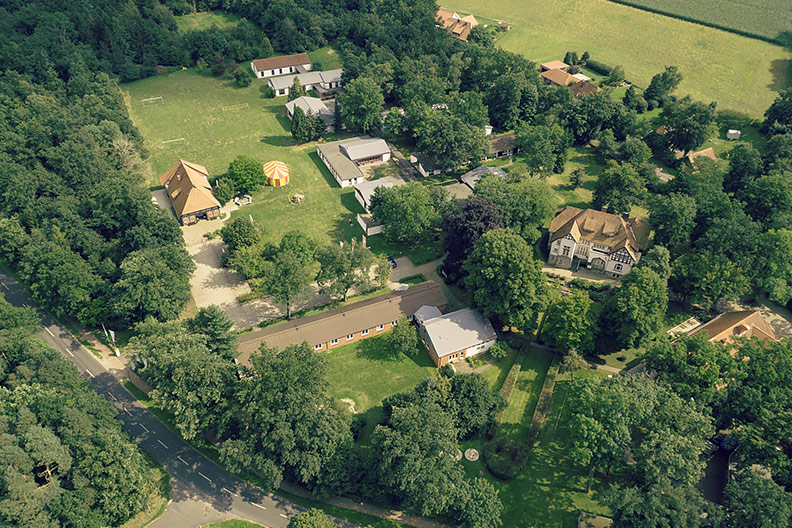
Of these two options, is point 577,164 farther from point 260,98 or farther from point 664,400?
point 260,98

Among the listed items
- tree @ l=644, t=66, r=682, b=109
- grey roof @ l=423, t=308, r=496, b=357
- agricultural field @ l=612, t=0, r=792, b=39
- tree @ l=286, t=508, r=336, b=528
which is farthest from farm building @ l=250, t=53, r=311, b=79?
tree @ l=286, t=508, r=336, b=528

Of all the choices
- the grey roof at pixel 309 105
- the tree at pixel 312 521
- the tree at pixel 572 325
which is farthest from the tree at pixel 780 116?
the tree at pixel 312 521

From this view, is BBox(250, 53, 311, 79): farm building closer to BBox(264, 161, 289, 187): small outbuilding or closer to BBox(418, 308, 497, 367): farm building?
BBox(264, 161, 289, 187): small outbuilding

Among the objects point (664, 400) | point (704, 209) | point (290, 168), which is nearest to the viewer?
point (664, 400)

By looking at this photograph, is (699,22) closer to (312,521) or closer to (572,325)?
(572,325)

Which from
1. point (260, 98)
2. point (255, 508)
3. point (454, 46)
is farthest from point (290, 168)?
point (255, 508)

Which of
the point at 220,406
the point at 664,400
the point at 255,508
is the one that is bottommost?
the point at 255,508

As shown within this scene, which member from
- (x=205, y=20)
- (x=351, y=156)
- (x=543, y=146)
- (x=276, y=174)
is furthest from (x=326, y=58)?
(x=543, y=146)
